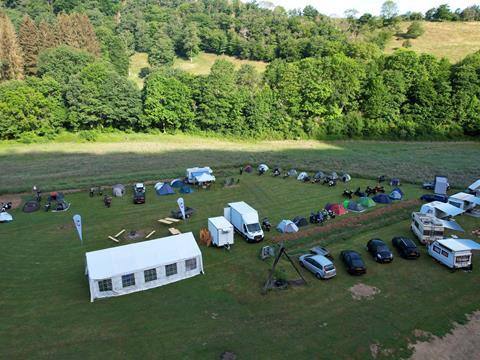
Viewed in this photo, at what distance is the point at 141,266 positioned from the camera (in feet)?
63.8

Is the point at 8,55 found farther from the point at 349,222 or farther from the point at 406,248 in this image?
the point at 406,248

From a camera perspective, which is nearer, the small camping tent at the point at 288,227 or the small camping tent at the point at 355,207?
the small camping tent at the point at 288,227

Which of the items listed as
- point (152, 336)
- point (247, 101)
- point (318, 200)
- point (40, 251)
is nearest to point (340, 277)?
point (152, 336)

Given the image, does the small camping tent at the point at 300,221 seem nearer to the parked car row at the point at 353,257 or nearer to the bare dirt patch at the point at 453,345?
the parked car row at the point at 353,257

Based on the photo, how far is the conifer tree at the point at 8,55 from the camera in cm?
7081

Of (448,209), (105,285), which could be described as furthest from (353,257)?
(105,285)

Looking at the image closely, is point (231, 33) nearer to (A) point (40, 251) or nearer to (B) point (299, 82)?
(B) point (299, 82)

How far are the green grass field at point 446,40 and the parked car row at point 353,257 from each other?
83533mm

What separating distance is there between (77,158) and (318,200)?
36251mm

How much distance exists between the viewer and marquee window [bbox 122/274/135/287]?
19.2m

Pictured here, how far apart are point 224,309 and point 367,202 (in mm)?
19138

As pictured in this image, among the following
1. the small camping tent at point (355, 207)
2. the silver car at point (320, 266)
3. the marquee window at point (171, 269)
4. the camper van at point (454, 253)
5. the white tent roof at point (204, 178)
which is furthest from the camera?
Answer: the white tent roof at point (204, 178)

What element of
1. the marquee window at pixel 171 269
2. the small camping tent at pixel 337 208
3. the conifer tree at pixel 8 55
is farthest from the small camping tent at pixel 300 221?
the conifer tree at pixel 8 55

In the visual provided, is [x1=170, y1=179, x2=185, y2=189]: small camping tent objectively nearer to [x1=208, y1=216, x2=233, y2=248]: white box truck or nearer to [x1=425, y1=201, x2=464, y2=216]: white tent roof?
[x1=208, y1=216, x2=233, y2=248]: white box truck
